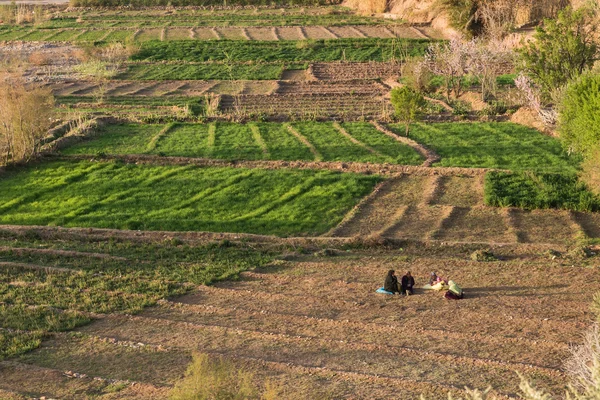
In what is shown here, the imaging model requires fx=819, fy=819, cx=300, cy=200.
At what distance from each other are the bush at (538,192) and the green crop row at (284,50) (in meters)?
26.1

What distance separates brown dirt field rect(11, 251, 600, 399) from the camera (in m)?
12.3

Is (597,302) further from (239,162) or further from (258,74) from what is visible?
(258,74)

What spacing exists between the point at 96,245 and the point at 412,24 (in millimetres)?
48925

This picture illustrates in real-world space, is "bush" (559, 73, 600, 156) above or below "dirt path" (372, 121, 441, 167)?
above

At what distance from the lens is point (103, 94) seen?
41.7m

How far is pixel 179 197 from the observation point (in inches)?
961

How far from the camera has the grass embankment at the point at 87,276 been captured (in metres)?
15.3

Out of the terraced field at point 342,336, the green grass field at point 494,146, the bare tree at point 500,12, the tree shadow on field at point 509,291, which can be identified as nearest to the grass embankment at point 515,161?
the green grass field at point 494,146

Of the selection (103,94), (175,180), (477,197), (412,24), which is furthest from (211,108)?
(412,24)

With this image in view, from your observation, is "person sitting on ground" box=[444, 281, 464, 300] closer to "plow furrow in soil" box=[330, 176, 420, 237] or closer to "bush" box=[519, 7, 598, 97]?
"plow furrow in soil" box=[330, 176, 420, 237]

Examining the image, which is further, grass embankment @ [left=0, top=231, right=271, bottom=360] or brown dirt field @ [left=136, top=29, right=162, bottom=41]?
brown dirt field @ [left=136, top=29, right=162, bottom=41]

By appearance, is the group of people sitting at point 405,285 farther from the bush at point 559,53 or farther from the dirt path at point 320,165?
the bush at point 559,53

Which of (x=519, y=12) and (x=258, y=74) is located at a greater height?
(x=519, y=12)

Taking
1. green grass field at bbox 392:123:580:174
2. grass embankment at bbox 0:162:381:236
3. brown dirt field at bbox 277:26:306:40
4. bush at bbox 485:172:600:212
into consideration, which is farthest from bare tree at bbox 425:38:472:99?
brown dirt field at bbox 277:26:306:40
